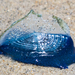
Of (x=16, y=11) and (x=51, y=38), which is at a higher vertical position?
(x=16, y=11)

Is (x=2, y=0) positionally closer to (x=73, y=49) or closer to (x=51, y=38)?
(x=51, y=38)

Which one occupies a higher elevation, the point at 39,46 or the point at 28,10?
the point at 28,10

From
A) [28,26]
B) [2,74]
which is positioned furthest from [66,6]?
[2,74]

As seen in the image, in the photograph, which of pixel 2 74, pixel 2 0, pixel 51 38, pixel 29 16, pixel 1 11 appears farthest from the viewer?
pixel 2 0

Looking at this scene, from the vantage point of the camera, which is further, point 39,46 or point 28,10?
point 28,10
